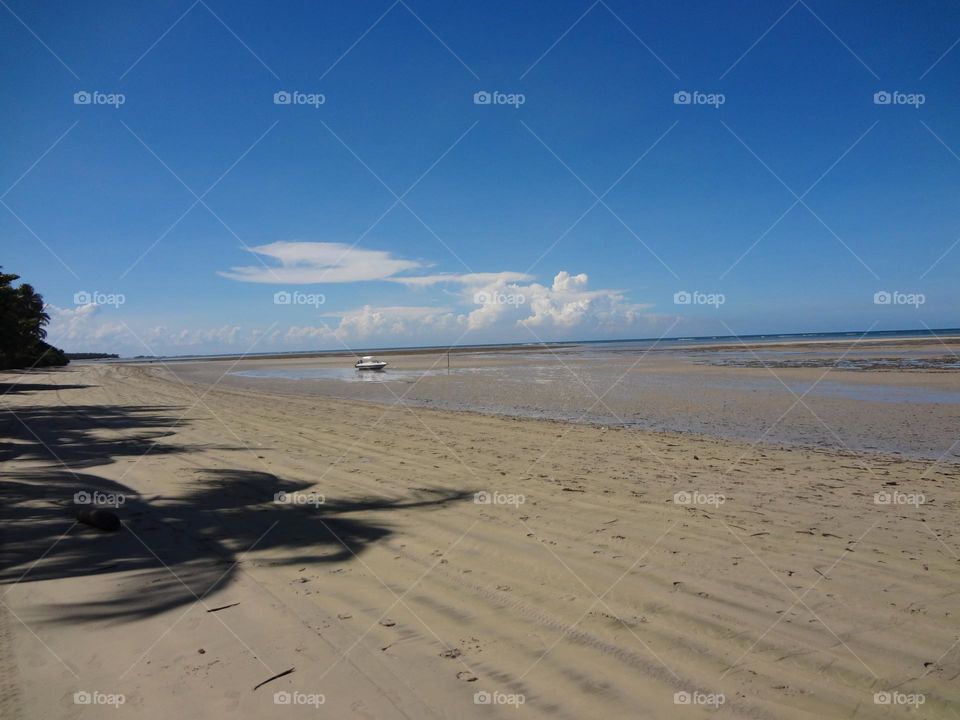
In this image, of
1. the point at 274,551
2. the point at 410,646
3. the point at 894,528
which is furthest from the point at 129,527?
the point at 894,528

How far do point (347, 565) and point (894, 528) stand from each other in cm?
585

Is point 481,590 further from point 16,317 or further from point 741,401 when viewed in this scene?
point 16,317

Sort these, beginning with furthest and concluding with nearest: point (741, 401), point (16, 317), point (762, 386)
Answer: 1. point (16, 317)
2. point (762, 386)
3. point (741, 401)

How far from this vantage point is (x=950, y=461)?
32.5 feet

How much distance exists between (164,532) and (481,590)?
11.5 ft


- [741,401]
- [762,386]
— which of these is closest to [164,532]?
[741,401]

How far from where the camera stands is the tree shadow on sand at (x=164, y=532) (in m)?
4.61

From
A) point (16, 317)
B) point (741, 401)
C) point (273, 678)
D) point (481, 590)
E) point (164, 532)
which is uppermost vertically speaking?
point (16, 317)

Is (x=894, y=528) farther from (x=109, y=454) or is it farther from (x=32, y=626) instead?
(x=109, y=454)

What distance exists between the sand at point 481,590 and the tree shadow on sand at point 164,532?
1.4 inches

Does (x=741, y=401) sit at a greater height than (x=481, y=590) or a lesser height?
greater

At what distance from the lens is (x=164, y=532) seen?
5938 millimetres

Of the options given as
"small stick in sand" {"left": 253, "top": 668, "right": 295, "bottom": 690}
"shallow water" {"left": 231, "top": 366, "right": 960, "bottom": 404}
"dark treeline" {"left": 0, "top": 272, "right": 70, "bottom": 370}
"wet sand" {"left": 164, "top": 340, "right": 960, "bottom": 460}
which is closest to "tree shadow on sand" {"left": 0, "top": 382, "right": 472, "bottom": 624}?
"small stick in sand" {"left": 253, "top": 668, "right": 295, "bottom": 690}

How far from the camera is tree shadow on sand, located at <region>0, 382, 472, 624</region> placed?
4609 mm
